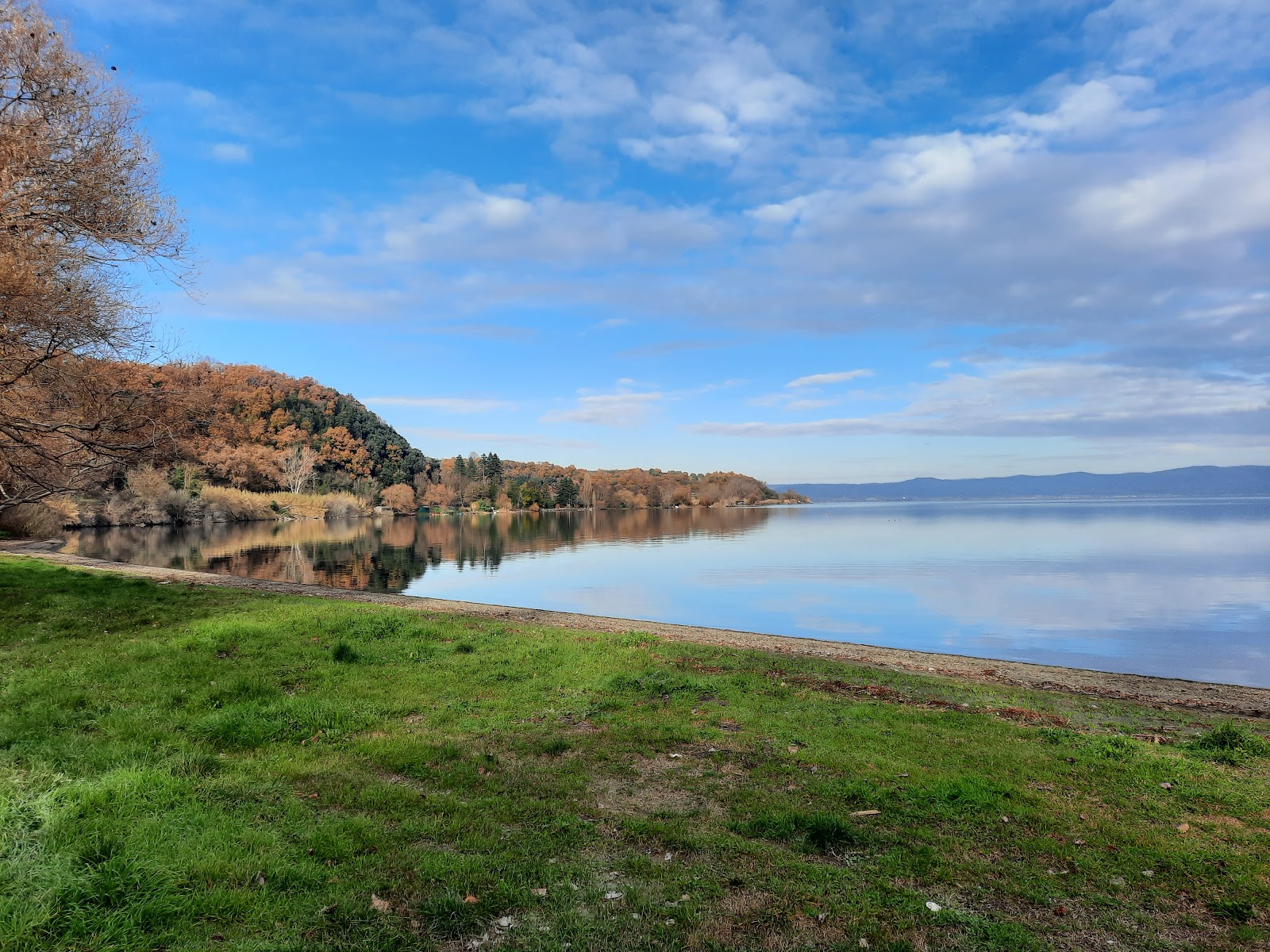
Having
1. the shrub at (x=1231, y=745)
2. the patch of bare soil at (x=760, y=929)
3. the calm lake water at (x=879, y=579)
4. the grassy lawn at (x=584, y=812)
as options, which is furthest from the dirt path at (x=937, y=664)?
the patch of bare soil at (x=760, y=929)

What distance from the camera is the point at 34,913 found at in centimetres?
339

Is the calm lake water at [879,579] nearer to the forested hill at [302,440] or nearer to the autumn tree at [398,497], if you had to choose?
the forested hill at [302,440]

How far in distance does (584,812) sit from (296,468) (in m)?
111

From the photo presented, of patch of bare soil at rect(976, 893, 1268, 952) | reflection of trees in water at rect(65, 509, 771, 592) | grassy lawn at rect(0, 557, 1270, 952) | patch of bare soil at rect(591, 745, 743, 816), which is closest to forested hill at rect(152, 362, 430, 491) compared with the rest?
reflection of trees in water at rect(65, 509, 771, 592)

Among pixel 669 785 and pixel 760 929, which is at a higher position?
pixel 760 929

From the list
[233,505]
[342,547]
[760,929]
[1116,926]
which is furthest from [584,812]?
[233,505]

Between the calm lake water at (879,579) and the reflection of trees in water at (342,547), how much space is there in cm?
30

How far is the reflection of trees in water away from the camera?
3447cm

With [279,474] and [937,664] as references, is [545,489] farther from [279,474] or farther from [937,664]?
[937,664]

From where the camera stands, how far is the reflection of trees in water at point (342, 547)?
3447cm

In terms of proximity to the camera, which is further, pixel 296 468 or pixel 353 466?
pixel 353 466

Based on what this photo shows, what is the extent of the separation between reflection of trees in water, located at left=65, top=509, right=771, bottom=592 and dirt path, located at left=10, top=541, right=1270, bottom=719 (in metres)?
11.3

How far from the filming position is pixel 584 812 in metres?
5.80

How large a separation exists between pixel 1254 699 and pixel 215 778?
16.5 m
